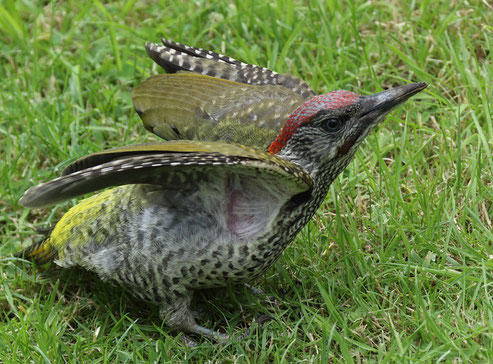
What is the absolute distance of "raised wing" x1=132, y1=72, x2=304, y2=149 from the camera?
476cm

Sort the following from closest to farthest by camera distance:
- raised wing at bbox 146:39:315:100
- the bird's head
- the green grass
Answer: the bird's head → the green grass → raised wing at bbox 146:39:315:100

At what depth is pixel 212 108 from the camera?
15.8 feet

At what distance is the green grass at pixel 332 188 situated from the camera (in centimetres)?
426

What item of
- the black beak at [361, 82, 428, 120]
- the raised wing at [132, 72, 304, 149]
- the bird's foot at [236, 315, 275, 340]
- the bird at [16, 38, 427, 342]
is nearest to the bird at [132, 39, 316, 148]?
the raised wing at [132, 72, 304, 149]

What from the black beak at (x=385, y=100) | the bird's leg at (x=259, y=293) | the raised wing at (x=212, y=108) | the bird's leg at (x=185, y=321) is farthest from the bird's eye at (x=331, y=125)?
the bird's leg at (x=185, y=321)

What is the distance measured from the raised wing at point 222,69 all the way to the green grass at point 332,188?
2.34 ft

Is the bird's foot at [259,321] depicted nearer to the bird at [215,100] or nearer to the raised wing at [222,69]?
the bird at [215,100]

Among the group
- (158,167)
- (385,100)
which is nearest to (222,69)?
(385,100)

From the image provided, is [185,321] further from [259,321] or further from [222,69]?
[222,69]

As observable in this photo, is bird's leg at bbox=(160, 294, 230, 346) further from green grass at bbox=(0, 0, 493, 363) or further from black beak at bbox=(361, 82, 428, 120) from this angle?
black beak at bbox=(361, 82, 428, 120)

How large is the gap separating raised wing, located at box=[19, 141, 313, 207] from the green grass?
Result: 0.84 metres

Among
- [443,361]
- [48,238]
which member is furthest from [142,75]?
[443,361]

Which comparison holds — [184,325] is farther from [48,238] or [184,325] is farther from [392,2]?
[392,2]

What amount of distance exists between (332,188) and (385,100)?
1.16 m
